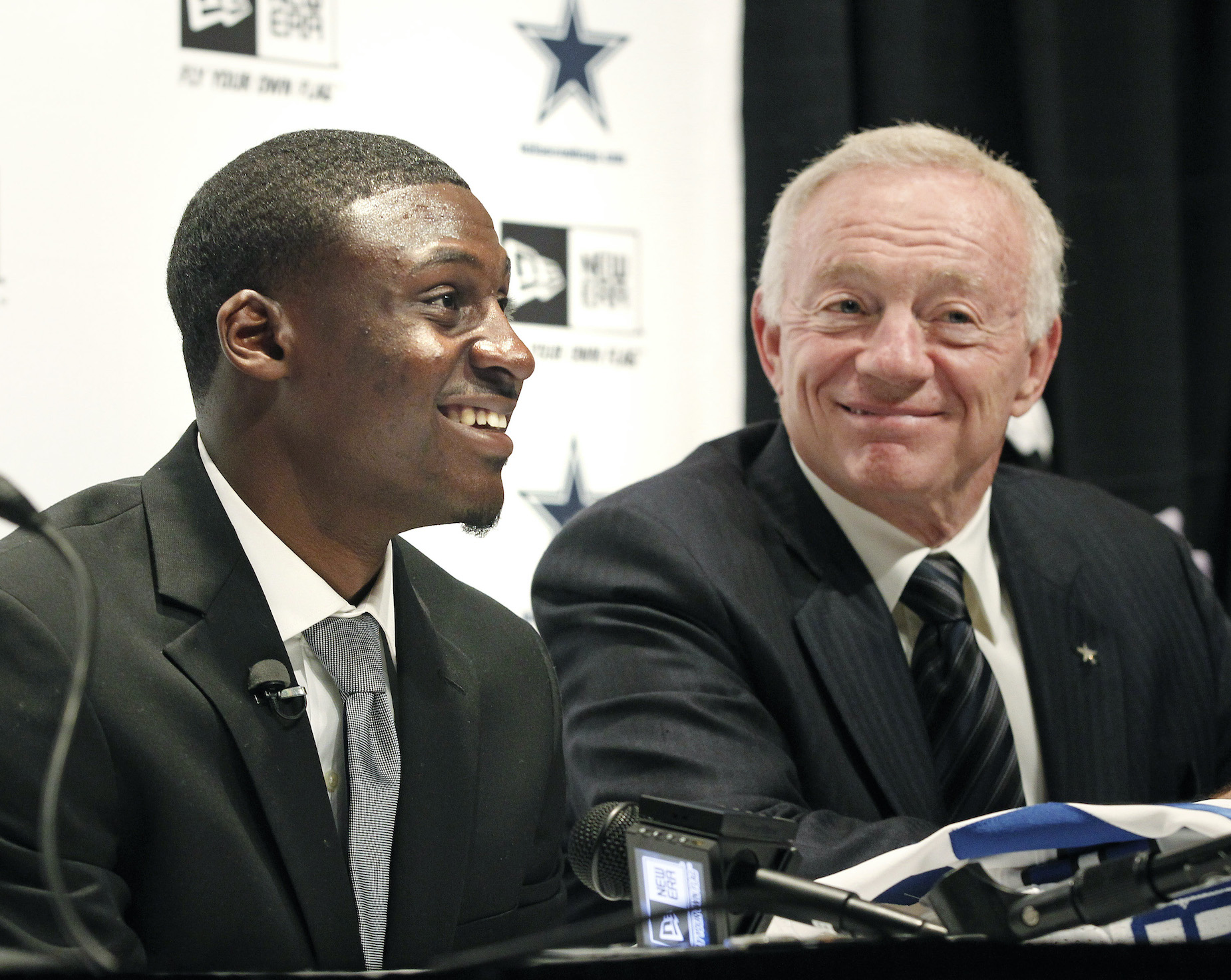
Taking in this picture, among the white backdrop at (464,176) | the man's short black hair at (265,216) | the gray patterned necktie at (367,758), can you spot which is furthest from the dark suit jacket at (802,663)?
the man's short black hair at (265,216)

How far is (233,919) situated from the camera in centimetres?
141

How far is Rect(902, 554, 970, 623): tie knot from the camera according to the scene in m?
2.41

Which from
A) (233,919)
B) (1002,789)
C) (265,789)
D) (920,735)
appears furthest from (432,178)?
(1002,789)

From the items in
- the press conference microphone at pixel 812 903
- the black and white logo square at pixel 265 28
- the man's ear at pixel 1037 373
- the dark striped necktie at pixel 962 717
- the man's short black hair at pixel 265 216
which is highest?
the black and white logo square at pixel 265 28

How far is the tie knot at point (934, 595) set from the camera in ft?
7.89

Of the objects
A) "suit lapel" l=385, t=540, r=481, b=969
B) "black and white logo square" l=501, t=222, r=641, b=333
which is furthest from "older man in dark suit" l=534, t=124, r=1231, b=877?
"suit lapel" l=385, t=540, r=481, b=969

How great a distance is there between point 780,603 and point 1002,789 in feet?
1.52

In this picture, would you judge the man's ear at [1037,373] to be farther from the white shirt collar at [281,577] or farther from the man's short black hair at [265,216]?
the white shirt collar at [281,577]

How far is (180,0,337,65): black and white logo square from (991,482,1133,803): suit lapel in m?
1.60

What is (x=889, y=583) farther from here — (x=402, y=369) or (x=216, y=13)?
(x=216, y=13)

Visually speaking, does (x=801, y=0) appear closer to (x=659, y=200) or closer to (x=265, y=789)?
(x=659, y=200)

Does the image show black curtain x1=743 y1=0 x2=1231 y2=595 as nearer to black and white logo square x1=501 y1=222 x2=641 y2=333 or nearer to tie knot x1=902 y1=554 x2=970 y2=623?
black and white logo square x1=501 y1=222 x2=641 y2=333

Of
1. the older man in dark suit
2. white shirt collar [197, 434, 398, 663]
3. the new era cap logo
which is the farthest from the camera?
the new era cap logo

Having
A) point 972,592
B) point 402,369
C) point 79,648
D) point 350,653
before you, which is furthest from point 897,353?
point 79,648
